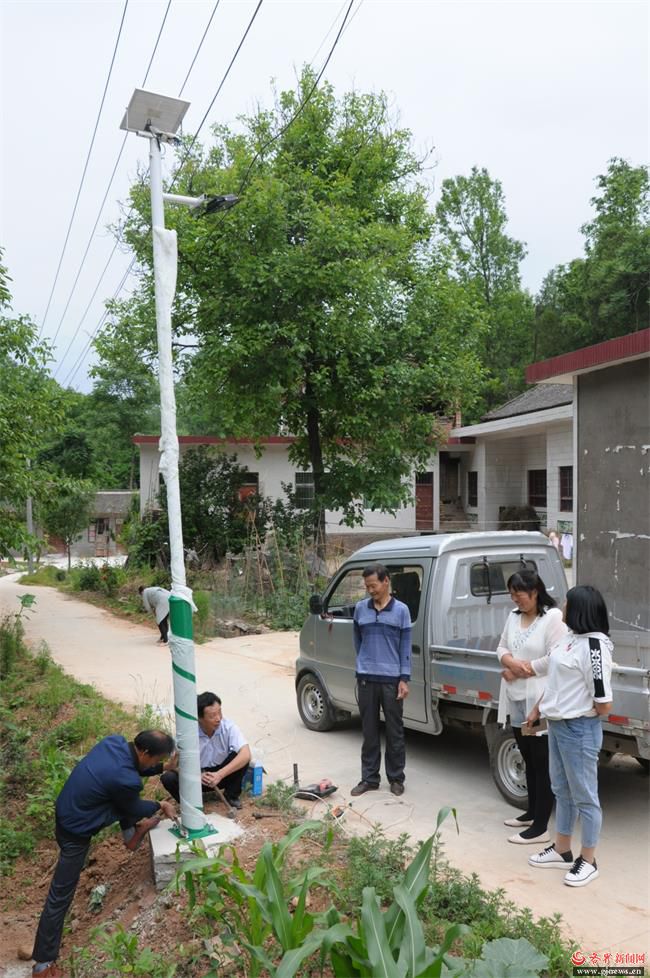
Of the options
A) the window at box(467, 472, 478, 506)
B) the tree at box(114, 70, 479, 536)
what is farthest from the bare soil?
the window at box(467, 472, 478, 506)

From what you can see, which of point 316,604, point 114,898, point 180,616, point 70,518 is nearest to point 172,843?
point 114,898

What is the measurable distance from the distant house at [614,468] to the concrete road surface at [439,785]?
335 centimetres

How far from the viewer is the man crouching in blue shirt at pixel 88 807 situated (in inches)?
185

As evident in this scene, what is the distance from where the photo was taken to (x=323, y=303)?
60.8 ft

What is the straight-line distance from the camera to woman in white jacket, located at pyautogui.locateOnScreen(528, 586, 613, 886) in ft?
15.4

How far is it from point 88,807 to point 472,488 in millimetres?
27006

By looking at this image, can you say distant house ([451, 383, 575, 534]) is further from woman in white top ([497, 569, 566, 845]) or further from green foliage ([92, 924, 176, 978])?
green foliage ([92, 924, 176, 978])

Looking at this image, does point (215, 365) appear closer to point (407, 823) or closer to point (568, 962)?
point (407, 823)

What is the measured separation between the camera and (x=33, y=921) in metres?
5.52

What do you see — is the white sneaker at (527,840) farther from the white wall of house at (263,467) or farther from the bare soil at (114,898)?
the white wall of house at (263,467)

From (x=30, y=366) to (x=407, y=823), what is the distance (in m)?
7.74

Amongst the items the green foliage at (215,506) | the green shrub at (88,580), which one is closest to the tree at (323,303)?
the green foliage at (215,506)

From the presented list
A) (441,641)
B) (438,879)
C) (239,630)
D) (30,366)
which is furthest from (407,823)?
(239,630)

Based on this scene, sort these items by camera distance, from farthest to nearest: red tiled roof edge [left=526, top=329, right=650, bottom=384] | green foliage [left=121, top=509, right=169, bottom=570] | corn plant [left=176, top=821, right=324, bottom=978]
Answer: green foliage [left=121, top=509, right=169, bottom=570] → red tiled roof edge [left=526, top=329, right=650, bottom=384] → corn plant [left=176, top=821, right=324, bottom=978]
